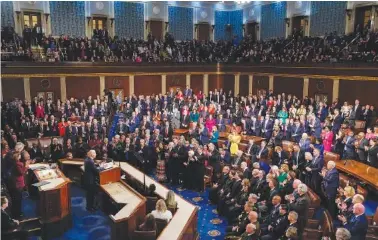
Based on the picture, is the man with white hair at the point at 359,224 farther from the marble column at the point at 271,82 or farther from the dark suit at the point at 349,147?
the marble column at the point at 271,82

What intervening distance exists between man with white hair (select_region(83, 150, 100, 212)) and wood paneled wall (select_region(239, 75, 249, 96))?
14.4 m

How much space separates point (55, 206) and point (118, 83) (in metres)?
12.9

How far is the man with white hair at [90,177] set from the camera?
803cm

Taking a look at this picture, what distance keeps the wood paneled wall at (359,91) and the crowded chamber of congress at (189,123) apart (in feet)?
0.16

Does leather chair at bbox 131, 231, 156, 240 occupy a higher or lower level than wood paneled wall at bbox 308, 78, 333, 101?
lower

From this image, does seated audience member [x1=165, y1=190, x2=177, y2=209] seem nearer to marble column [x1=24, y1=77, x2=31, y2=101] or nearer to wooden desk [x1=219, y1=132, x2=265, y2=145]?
wooden desk [x1=219, y1=132, x2=265, y2=145]

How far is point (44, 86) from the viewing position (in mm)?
17156

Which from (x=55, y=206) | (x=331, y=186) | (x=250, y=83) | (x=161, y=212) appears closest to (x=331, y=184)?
(x=331, y=186)

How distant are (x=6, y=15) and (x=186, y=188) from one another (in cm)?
1586

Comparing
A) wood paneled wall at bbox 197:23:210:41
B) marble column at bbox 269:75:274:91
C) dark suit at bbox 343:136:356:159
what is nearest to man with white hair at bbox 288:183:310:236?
dark suit at bbox 343:136:356:159

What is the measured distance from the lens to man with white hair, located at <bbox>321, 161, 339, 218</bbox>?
723 centimetres

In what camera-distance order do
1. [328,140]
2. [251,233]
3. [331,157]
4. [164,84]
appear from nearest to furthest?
[251,233]
[331,157]
[328,140]
[164,84]

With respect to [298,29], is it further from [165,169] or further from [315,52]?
[165,169]

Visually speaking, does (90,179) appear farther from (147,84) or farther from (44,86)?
(147,84)
